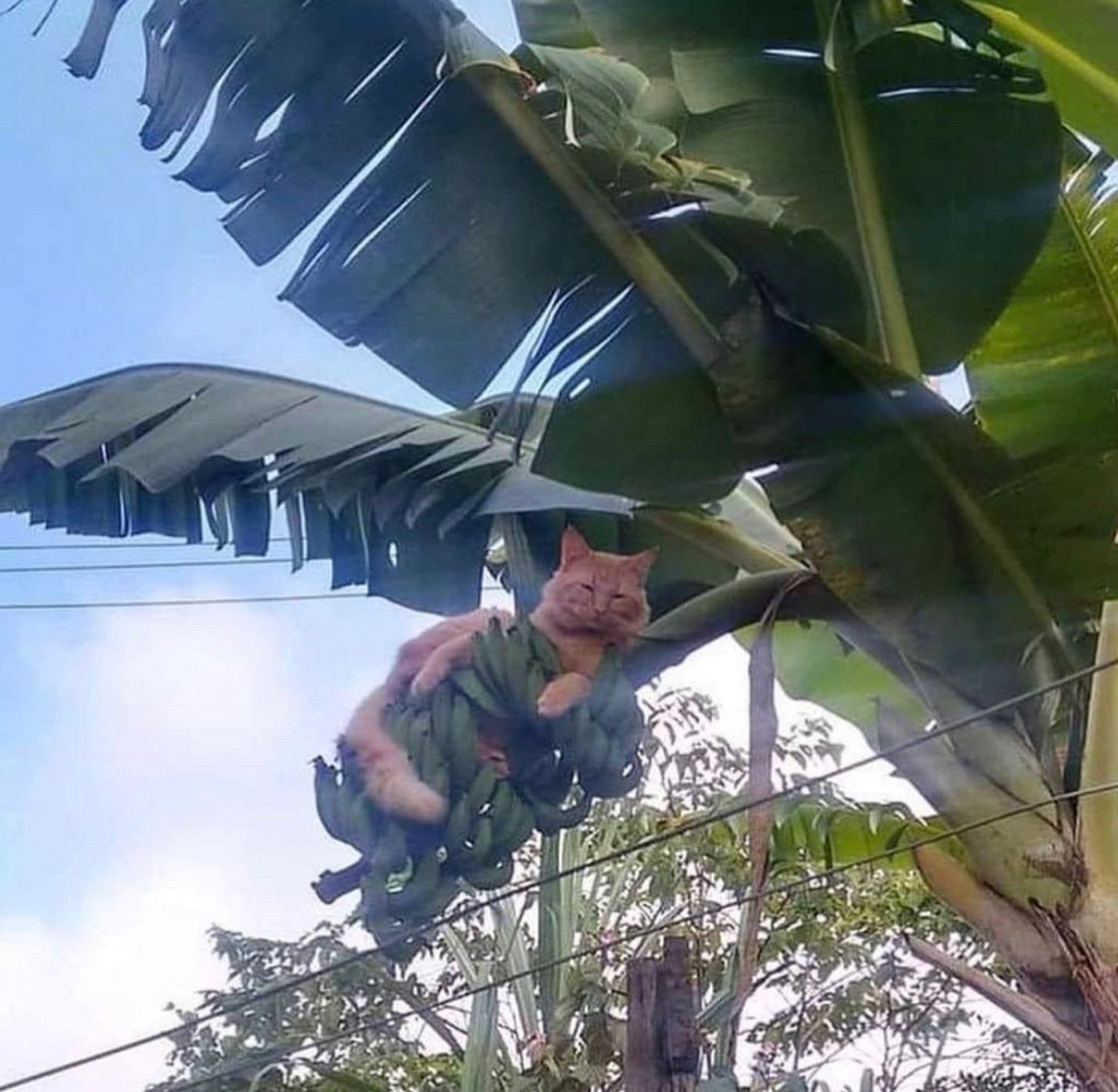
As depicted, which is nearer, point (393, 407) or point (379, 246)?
point (379, 246)

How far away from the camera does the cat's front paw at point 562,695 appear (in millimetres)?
679

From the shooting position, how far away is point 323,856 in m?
0.68

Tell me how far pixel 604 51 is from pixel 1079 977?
59 centimetres

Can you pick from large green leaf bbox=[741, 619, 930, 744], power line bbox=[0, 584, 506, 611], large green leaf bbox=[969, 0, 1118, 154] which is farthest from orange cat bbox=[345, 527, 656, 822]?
large green leaf bbox=[969, 0, 1118, 154]

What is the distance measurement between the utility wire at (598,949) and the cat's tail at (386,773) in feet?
0.64

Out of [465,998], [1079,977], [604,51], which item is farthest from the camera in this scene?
[465,998]

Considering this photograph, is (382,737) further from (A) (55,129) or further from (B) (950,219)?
(A) (55,129)

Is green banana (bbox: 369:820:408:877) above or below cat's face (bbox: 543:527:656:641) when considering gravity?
below

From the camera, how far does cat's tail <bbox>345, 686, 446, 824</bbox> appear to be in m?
0.64

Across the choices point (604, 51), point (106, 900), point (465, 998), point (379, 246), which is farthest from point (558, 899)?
point (604, 51)

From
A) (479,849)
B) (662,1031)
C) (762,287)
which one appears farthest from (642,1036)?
(762,287)

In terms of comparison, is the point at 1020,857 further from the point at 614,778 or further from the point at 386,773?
the point at 386,773

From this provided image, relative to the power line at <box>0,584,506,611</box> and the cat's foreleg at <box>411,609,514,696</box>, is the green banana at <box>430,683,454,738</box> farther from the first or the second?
the power line at <box>0,584,506,611</box>

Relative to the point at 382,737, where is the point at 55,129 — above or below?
above
